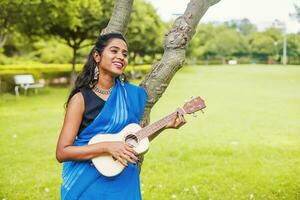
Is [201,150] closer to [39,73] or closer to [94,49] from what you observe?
[94,49]

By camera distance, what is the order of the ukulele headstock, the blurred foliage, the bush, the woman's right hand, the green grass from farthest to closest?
1. the bush
2. the blurred foliage
3. the green grass
4. the ukulele headstock
5. the woman's right hand

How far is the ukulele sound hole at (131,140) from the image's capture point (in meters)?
2.94

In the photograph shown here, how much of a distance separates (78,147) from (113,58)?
0.57 meters

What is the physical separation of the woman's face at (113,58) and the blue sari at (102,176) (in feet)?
0.36

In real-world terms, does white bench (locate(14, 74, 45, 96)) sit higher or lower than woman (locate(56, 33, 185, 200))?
lower

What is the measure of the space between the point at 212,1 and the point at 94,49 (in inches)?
48.1

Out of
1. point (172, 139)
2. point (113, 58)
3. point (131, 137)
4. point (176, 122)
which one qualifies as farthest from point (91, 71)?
point (172, 139)

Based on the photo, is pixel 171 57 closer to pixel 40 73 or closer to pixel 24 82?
pixel 24 82

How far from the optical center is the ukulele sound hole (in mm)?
2942

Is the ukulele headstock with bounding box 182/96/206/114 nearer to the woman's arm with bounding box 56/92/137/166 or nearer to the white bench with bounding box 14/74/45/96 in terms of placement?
the woman's arm with bounding box 56/92/137/166

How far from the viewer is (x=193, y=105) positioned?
307cm

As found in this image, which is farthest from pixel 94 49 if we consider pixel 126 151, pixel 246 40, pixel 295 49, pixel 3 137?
pixel 246 40

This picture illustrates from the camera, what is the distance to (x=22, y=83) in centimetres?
2106

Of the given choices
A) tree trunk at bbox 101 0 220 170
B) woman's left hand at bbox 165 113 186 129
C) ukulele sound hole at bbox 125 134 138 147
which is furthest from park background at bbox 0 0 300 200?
ukulele sound hole at bbox 125 134 138 147
